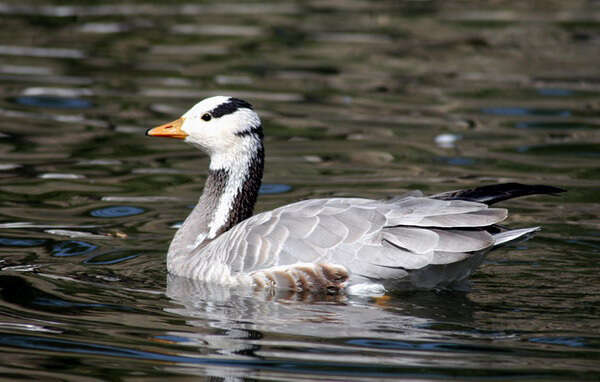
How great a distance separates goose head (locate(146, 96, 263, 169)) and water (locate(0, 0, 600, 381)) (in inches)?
48.2

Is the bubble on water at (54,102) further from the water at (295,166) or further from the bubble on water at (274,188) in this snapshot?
the bubble on water at (274,188)

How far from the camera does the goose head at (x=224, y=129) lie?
33.4ft

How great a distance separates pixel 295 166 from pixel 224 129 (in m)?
3.68

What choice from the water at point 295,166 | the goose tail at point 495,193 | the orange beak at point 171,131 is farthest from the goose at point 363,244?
the orange beak at point 171,131

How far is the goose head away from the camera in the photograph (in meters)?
10.2

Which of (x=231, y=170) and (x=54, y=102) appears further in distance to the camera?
(x=54, y=102)

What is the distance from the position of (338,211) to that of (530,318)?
71.2 inches

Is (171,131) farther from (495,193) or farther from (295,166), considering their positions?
(295,166)

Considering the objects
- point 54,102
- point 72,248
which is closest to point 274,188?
point 72,248

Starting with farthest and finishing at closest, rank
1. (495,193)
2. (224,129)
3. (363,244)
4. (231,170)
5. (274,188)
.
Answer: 1. (274,188)
2. (231,170)
3. (224,129)
4. (495,193)
5. (363,244)

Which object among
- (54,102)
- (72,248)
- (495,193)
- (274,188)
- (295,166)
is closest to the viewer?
(495,193)

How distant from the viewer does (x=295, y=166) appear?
45.4ft

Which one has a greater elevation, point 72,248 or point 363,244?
point 363,244

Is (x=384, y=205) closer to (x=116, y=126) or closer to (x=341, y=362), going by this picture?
(x=341, y=362)
